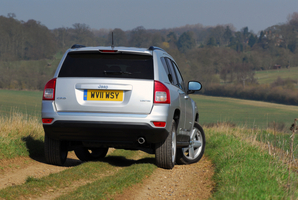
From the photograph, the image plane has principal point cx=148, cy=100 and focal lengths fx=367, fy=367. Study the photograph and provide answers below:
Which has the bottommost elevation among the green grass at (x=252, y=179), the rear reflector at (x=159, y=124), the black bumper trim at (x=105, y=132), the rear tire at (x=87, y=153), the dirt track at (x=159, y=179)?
the rear tire at (x=87, y=153)

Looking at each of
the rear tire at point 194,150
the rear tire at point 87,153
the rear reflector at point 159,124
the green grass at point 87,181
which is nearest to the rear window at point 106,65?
the rear reflector at point 159,124

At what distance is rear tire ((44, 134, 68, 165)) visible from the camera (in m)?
5.98

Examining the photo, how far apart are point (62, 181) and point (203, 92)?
567 ft

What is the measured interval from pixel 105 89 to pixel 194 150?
10.9 ft

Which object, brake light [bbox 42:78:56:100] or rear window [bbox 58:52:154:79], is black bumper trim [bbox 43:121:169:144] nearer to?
brake light [bbox 42:78:56:100]

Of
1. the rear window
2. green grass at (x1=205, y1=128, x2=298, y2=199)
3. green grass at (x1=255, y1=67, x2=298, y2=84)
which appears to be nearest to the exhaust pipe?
the rear window

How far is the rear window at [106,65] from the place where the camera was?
17.7ft

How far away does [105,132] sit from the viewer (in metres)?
5.32

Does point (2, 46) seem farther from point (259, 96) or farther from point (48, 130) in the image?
point (48, 130)

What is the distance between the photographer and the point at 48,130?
5.46 metres

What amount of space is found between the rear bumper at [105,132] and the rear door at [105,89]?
0.20 meters

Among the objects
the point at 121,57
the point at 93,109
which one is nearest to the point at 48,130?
the point at 93,109

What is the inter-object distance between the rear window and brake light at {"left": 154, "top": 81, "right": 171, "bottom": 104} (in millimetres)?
166

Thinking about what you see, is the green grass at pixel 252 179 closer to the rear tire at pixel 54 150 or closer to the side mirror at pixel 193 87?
the side mirror at pixel 193 87
